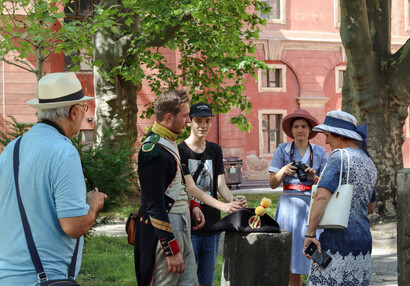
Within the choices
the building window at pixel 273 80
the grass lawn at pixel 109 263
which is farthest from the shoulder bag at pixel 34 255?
the building window at pixel 273 80

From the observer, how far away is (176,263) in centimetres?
414

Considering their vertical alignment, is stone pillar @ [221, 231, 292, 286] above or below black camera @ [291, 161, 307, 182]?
below

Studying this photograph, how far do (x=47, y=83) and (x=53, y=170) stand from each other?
519mm

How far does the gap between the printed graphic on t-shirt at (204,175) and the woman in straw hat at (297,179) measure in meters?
0.72

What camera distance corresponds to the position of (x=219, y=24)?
57.2 feet

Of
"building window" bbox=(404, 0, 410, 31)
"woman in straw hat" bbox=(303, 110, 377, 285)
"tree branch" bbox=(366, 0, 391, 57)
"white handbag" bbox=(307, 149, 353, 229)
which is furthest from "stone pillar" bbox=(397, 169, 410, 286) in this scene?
"building window" bbox=(404, 0, 410, 31)

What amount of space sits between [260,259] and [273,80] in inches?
1169

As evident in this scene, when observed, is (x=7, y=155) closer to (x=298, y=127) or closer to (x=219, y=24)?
(x=298, y=127)

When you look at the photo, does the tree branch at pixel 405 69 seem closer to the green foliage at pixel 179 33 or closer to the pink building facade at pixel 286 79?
the green foliage at pixel 179 33

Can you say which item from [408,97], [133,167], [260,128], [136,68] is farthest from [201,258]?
[260,128]

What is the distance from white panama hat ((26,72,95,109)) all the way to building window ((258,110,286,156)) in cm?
3059

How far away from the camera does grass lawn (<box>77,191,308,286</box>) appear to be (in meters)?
8.12

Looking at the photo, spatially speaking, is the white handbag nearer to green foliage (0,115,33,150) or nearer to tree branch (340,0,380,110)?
green foliage (0,115,33,150)

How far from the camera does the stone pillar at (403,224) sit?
187 inches
